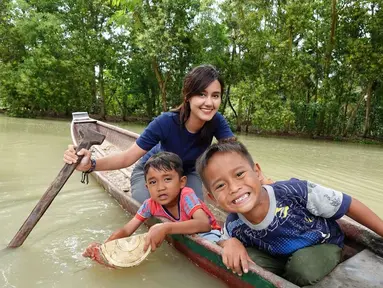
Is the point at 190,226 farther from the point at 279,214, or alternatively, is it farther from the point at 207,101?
the point at 207,101

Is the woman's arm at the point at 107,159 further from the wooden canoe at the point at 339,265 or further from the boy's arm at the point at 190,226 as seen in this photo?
the boy's arm at the point at 190,226

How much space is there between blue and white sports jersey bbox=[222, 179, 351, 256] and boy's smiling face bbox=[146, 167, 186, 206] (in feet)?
2.00

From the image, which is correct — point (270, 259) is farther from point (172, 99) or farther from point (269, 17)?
point (172, 99)

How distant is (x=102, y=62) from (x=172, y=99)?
3930mm

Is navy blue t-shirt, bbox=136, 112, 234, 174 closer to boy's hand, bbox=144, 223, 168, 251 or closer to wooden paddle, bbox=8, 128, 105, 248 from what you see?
wooden paddle, bbox=8, 128, 105, 248

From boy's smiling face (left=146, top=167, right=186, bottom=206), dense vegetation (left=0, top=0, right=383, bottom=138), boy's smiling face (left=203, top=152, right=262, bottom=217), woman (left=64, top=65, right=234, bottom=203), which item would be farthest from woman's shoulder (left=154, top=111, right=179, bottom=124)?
dense vegetation (left=0, top=0, right=383, bottom=138)

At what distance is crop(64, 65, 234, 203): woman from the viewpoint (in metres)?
2.30

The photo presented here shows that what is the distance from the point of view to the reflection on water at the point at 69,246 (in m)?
2.00

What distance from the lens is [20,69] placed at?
14922 millimetres

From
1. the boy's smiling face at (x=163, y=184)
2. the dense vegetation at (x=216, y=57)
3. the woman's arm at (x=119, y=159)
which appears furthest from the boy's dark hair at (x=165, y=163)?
the dense vegetation at (x=216, y=57)

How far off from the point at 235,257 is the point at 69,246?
1405 millimetres

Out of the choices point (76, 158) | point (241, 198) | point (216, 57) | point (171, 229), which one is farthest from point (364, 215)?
point (216, 57)

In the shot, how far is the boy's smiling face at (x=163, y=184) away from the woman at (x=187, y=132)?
29cm

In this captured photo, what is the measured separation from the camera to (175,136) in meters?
2.58
